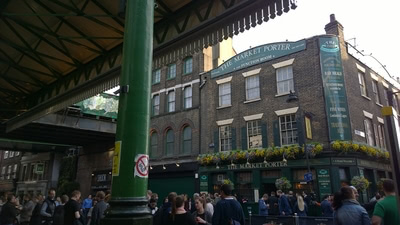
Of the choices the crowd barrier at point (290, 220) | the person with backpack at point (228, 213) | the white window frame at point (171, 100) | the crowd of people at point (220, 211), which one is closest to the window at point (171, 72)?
the white window frame at point (171, 100)

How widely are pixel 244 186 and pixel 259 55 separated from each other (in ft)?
29.4

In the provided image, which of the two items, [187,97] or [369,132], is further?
[187,97]

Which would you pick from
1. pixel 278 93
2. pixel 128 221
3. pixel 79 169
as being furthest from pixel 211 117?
pixel 128 221

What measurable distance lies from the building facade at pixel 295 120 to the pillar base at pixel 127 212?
48.4 ft

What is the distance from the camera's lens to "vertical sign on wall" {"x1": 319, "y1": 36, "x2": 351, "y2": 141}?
18.4m

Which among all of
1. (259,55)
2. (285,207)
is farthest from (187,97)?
(285,207)

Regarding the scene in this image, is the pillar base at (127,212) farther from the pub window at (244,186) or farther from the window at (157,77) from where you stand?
the window at (157,77)

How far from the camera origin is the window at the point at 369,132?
2052cm

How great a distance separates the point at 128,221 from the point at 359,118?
20.1 meters

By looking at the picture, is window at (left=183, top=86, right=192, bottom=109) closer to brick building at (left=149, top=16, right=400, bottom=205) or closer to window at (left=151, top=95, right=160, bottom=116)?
brick building at (left=149, top=16, right=400, bottom=205)

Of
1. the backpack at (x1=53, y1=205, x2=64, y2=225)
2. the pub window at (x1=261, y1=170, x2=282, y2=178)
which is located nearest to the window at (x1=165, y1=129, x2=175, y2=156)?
the pub window at (x1=261, y1=170, x2=282, y2=178)

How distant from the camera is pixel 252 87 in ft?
72.7

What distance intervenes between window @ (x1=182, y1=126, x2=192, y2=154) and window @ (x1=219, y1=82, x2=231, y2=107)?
341 cm

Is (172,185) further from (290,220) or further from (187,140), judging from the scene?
(290,220)
